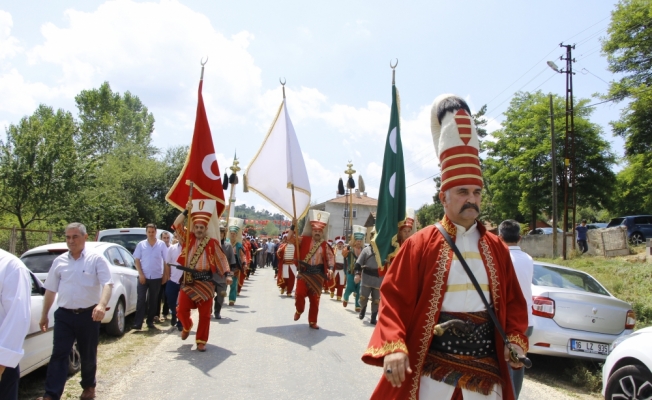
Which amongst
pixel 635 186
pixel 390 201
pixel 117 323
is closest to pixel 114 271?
pixel 117 323

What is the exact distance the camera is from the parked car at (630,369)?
4.88 meters

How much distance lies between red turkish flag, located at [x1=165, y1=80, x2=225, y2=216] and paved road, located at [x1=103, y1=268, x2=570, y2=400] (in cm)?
241

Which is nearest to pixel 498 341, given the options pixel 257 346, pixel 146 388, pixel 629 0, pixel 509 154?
pixel 146 388

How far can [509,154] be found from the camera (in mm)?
40719

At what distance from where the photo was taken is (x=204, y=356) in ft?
25.6

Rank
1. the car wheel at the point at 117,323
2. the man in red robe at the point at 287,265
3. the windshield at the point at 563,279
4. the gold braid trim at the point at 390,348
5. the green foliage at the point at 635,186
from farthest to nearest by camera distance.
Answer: the green foliage at the point at 635,186
the man in red robe at the point at 287,265
the car wheel at the point at 117,323
the windshield at the point at 563,279
the gold braid trim at the point at 390,348

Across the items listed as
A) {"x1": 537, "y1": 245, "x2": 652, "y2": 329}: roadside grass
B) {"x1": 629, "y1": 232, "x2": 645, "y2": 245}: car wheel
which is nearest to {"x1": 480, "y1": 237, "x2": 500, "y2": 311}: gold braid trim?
{"x1": 537, "y1": 245, "x2": 652, "y2": 329}: roadside grass

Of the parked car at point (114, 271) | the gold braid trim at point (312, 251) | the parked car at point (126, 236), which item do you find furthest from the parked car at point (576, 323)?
the parked car at point (126, 236)

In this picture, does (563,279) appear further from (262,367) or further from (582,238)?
(582,238)

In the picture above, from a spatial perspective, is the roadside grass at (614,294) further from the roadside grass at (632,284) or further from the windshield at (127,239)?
the windshield at (127,239)

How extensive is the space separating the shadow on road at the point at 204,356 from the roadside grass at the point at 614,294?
435cm

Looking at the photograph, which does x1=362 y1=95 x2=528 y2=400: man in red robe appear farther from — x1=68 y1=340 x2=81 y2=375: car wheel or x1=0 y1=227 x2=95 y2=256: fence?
x1=0 y1=227 x2=95 y2=256: fence

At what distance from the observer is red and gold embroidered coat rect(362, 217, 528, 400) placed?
120 inches

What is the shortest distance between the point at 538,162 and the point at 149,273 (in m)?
32.0
